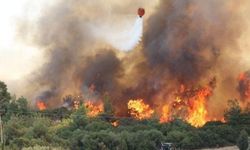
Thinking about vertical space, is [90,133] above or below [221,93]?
below

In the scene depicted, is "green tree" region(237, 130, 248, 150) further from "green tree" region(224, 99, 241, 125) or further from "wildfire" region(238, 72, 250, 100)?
"wildfire" region(238, 72, 250, 100)

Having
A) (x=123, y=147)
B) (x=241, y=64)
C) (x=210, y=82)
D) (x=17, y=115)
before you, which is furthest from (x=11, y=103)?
(x=241, y=64)

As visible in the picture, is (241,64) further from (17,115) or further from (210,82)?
(17,115)

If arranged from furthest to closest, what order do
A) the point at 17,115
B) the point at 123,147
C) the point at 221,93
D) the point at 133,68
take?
the point at 133,68 < the point at 221,93 < the point at 17,115 < the point at 123,147

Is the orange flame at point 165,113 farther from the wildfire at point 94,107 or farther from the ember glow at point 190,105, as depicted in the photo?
the wildfire at point 94,107

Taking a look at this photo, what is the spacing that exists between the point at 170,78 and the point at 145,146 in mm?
32466

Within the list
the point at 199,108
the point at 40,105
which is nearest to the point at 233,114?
the point at 199,108

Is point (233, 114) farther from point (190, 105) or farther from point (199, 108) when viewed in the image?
point (190, 105)

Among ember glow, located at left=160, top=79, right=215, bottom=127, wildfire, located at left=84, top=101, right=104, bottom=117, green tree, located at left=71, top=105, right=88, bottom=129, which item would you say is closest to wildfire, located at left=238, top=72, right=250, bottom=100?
ember glow, located at left=160, top=79, right=215, bottom=127

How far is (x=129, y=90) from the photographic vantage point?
337 ft

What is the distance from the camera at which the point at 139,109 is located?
3814 inches

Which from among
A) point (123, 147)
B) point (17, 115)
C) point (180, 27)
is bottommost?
point (123, 147)

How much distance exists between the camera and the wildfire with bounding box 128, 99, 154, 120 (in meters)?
96.3

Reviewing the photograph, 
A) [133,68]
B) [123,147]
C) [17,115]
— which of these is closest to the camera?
[123,147]
